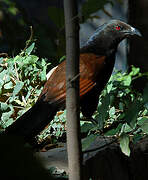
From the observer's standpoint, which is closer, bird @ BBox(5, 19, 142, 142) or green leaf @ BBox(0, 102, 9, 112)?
bird @ BBox(5, 19, 142, 142)

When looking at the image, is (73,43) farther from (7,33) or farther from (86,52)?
(7,33)

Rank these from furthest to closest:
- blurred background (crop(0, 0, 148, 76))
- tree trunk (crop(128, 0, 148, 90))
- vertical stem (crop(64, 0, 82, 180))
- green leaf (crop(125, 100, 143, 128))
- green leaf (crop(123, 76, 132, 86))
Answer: tree trunk (crop(128, 0, 148, 90)), blurred background (crop(0, 0, 148, 76)), green leaf (crop(123, 76, 132, 86)), green leaf (crop(125, 100, 143, 128)), vertical stem (crop(64, 0, 82, 180))

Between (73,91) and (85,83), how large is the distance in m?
1.27

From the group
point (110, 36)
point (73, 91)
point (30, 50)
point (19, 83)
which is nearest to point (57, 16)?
point (30, 50)

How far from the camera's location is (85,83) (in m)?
2.23

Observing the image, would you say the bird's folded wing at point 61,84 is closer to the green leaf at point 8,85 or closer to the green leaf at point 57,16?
the green leaf at point 8,85

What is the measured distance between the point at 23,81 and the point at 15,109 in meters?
0.28

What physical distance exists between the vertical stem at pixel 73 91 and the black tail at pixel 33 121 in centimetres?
103

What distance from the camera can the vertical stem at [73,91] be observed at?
927 mm

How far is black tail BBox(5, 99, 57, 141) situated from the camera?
6.57 feet

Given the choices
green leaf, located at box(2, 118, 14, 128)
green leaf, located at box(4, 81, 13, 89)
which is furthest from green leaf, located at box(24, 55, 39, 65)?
green leaf, located at box(2, 118, 14, 128)

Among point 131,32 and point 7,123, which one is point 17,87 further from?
point 131,32

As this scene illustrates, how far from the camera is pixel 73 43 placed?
0.93 meters

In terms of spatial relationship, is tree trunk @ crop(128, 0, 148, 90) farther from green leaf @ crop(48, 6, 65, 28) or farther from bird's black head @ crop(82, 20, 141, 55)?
bird's black head @ crop(82, 20, 141, 55)
